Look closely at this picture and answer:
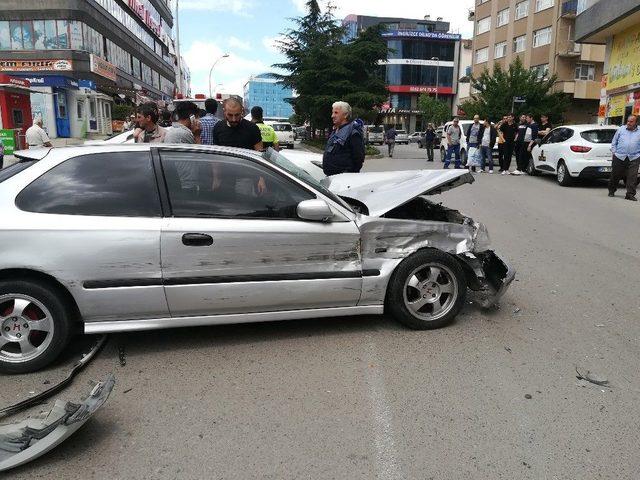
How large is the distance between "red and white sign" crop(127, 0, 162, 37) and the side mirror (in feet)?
187

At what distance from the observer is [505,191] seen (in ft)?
43.9

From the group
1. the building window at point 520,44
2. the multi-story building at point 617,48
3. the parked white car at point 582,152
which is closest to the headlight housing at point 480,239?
the parked white car at point 582,152

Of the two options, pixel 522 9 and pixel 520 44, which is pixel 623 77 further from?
pixel 522 9

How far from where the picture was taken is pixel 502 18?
5544 cm

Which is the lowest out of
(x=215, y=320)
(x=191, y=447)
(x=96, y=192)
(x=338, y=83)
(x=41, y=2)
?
(x=191, y=447)

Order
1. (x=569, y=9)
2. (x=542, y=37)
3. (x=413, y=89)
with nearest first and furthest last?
(x=569, y=9)
(x=542, y=37)
(x=413, y=89)

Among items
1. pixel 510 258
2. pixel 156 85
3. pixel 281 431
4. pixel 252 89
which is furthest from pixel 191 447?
pixel 252 89

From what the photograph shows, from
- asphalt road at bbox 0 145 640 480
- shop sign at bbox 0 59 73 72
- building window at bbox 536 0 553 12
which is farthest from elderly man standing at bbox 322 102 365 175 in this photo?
building window at bbox 536 0 553 12

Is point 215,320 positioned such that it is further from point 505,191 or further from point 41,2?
point 41,2

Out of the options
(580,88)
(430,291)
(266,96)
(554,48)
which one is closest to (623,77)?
(430,291)

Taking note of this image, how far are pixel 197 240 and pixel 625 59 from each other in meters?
23.1

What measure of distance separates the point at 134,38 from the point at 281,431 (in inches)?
2398

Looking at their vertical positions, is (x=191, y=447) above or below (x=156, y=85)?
below

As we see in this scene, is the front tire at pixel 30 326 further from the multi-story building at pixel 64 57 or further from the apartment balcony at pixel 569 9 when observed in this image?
the apartment balcony at pixel 569 9
